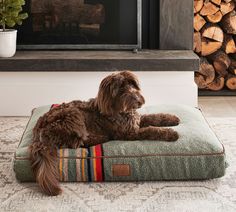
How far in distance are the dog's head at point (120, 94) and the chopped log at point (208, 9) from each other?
6.42 ft

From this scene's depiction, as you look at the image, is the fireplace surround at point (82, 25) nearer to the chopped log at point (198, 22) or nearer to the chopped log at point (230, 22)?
the chopped log at point (198, 22)

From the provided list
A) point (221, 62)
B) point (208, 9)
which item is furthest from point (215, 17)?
point (221, 62)

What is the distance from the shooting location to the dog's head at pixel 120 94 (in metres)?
3.14

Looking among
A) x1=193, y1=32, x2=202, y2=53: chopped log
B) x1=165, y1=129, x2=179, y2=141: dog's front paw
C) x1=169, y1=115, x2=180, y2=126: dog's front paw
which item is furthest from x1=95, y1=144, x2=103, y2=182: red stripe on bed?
x1=193, y1=32, x2=202, y2=53: chopped log

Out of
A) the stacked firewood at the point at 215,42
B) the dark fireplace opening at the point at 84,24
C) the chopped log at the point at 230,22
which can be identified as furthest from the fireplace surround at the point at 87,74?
the chopped log at the point at 230,22

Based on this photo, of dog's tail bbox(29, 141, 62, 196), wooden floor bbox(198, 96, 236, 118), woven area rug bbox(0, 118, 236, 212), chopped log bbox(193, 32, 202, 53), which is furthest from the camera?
chopped log bbox(193, 32, 202, 53)

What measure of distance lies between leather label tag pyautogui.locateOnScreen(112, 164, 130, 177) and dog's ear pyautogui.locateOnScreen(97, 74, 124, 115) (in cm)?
29

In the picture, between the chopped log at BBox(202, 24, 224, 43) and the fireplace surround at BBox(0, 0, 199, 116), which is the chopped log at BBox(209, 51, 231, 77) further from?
the fireplace surround at BBox(0, 0, 199, 116)

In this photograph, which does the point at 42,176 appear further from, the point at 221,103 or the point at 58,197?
the point at 221,103

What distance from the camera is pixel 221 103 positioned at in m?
4.91

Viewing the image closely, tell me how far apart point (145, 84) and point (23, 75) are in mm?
911

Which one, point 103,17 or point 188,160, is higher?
point 103,17

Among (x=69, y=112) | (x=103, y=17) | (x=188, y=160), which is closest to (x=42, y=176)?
(x=69, y=112)

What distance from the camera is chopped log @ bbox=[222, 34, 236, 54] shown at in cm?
504
